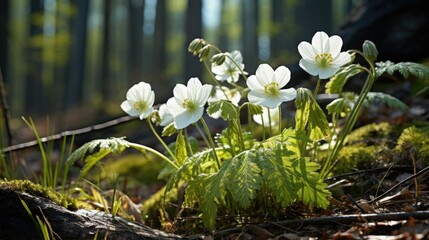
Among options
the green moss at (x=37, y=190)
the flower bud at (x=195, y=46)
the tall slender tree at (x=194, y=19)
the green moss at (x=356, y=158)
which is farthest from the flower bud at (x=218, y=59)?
the tall slender tree at (x=194, y=19)

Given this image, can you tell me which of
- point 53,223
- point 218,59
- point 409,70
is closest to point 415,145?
point 409,70

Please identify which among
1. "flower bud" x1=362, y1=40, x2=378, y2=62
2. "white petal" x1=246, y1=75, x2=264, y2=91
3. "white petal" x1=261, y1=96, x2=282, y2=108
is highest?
"flower bud" x1=362, y1=40, x2=378, y2=62

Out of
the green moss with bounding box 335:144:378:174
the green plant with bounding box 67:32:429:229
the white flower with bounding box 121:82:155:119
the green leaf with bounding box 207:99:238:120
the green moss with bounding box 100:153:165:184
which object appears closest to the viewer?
the green plant with bounding box 67:32:429:229

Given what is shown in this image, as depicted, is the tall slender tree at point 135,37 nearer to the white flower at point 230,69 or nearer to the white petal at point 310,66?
the white flower at point 230,69

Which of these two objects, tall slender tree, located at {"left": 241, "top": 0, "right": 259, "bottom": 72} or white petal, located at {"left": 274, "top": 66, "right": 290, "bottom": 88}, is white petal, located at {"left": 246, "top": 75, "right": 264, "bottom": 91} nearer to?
white petal, located at {"left": 274, "top": 66, "right": 290, "bottom": 88}

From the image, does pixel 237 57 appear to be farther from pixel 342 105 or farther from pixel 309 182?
pixel 309 182

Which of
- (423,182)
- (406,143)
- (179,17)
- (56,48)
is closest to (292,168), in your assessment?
(423,182)

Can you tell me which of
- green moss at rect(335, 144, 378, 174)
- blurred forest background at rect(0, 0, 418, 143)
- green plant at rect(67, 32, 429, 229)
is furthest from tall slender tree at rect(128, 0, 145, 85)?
green plant at rect(67, 32, 429, 229)
